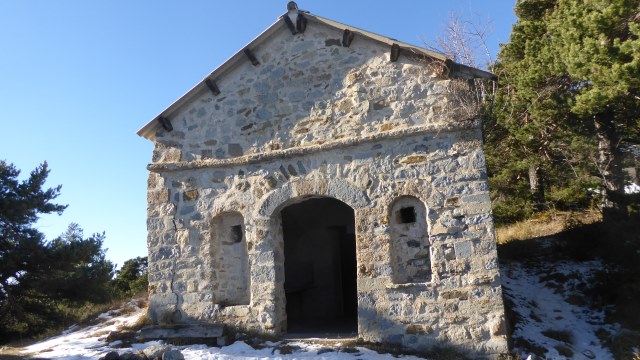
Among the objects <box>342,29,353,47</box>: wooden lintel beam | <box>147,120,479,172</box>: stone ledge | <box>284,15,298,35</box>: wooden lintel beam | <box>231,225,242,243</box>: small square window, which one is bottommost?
<box>231,225,242,243</box>: small square window

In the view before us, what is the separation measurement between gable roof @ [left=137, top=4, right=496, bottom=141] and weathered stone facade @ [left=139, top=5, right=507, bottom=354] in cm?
3

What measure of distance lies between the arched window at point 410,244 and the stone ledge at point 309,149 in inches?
39.4

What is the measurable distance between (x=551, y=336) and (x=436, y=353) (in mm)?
2141

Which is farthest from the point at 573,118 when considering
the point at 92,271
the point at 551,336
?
the point at 92,271

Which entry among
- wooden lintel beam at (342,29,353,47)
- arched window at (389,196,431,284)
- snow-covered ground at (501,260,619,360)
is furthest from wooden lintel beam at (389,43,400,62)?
snow-covered ground at (501,260,619,360)

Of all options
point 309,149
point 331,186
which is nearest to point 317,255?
point 331,186

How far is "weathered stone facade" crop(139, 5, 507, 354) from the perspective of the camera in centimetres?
716

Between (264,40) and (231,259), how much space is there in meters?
3.80

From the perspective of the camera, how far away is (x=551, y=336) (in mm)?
7727

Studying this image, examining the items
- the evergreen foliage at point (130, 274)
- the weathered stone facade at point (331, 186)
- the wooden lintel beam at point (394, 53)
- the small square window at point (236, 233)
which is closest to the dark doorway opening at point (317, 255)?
the small square window at point (236, 233)

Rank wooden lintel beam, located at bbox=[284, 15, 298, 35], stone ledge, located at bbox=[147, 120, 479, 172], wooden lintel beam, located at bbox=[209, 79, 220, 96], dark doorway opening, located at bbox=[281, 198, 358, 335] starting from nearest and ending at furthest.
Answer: stone ledge, located at bbox=[147, 120, 479, 172] < wooden lintel beam, located at bbox=[284, 15, 298, 35] < wooden lintel beam, located at bbox=[209, 79, 220, 96] < dark doorway opening, located at bbox=[281, 198, 358, 335]

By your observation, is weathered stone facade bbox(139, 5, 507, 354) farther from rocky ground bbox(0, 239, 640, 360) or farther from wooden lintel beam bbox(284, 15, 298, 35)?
rocky ground bbox(0, 239, 640, 360)

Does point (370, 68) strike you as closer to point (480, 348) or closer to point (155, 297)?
point (480, 348)

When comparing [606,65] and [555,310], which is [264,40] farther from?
[555,310]
